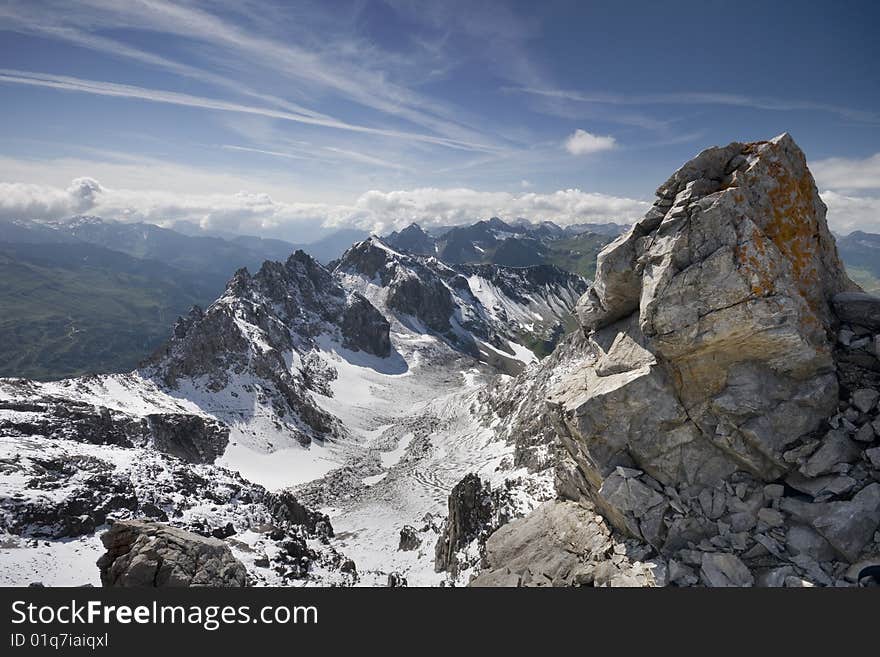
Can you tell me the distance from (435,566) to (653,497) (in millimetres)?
28388

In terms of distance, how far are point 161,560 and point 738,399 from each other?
82.4ft

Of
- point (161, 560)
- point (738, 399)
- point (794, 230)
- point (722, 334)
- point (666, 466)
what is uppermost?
point (794, 230)

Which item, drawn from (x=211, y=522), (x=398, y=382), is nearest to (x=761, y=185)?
(x=211, y=522)

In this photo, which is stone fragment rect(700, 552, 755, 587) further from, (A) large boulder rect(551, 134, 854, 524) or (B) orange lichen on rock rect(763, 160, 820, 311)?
(B) orange lichen on rock rect(763, 160, 820, 311)

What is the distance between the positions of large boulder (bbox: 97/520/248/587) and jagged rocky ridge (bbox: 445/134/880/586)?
15.2 metres

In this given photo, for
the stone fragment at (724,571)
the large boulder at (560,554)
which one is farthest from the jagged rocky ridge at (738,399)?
the large boulder at (560,554)

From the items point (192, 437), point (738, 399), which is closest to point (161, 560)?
point (738, 399)

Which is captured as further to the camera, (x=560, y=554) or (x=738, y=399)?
(x=560, y=554)

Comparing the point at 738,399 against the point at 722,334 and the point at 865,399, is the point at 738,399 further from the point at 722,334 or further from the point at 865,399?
the point at 865,399

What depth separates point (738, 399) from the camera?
15.6 m

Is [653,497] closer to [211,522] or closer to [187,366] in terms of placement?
[211,522]

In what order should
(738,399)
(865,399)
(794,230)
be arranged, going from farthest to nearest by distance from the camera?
(794,230)
(738,399)
(865,399)

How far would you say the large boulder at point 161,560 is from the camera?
62.3 ft

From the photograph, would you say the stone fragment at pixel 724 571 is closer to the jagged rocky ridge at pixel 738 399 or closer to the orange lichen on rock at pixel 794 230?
the jagged rocky ridge at pixel 738 399
